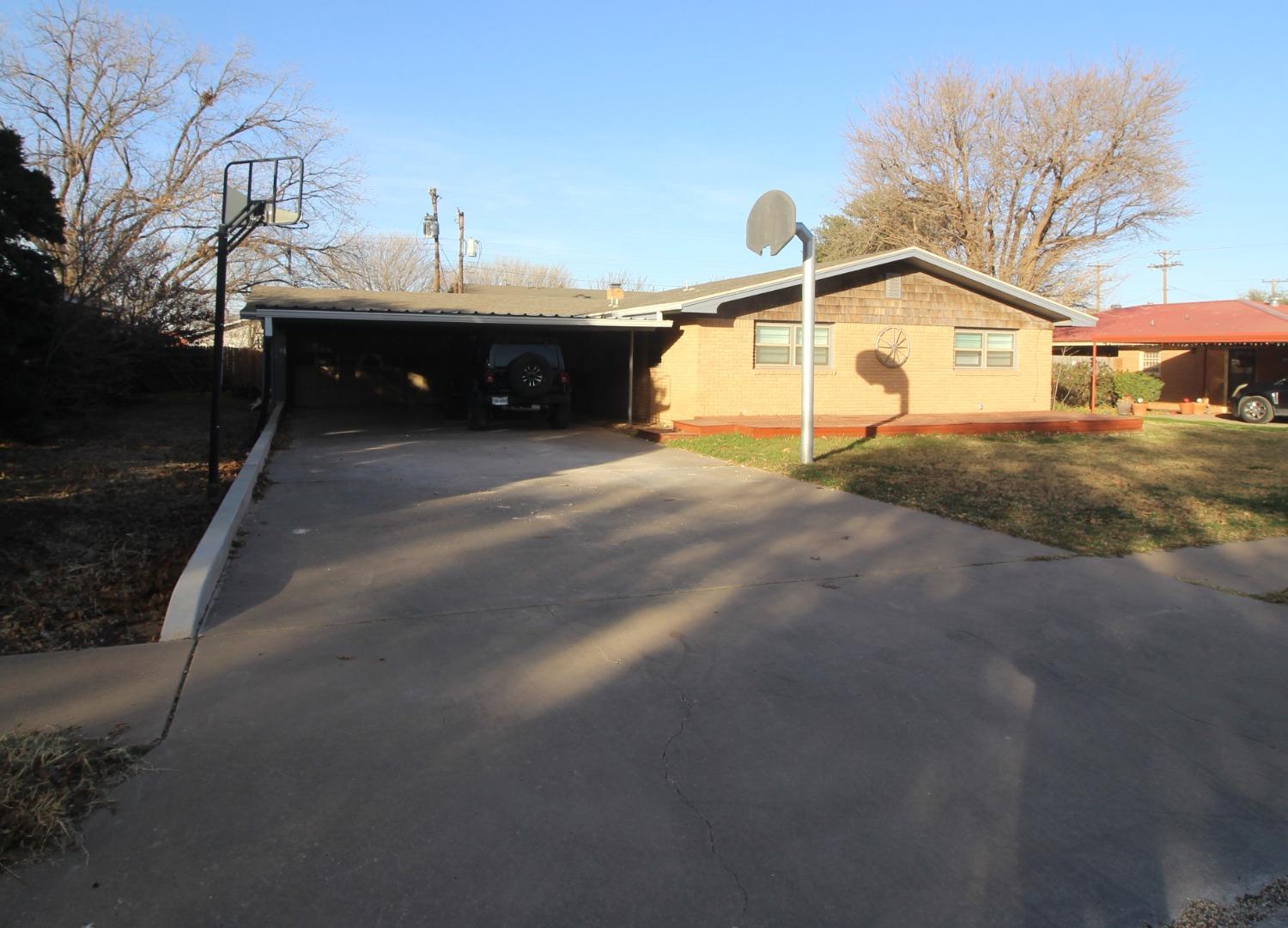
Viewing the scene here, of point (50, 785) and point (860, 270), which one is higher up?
point (860, 270)

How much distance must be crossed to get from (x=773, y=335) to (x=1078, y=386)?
13777mm

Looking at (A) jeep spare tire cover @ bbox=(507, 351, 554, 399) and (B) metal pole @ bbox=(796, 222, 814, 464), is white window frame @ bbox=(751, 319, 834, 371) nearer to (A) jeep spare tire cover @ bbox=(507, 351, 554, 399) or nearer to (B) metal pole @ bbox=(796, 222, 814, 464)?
(A) jeep spare tire cover @ bbox=(507, 351, 554, 399)

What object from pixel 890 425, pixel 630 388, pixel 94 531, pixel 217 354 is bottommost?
pixel 94 531

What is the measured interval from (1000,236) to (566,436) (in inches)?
998

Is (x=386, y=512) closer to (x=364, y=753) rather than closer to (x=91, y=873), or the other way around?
(x=364, y=753)

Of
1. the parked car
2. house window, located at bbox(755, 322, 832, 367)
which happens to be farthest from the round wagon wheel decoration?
the parked car

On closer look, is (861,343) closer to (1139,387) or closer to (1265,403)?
(1265,403)

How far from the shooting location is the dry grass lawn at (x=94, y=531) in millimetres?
5602

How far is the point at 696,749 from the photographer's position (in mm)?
3998

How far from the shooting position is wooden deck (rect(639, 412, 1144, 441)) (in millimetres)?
17109

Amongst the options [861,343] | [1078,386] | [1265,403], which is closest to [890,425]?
[861,343]

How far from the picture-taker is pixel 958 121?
34438 millimetres

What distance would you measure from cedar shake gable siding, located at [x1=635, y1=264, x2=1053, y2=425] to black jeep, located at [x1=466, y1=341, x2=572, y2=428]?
2573 millimetres

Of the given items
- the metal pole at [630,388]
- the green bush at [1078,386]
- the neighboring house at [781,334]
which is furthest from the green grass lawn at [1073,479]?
the green bush at [1078,386]
